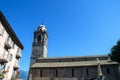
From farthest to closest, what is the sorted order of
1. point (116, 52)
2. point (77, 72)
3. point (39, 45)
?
point (39, 45) < point (77, 72) < point (116, 52)

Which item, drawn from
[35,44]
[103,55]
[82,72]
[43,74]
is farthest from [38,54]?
[103,55]

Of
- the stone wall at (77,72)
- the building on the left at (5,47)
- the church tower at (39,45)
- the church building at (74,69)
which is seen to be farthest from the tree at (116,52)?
the church tower at (39,45)

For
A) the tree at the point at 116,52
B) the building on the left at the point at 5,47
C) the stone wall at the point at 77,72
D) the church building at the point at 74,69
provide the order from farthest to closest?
the church building at the point at 74,69 < the stone wall at the point at 77,72 < the tree at the point at 116,52 < the building on the left at the point at 5,47

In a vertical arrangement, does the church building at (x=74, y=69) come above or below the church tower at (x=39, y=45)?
below

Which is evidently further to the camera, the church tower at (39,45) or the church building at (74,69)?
the church tower at (39,45)

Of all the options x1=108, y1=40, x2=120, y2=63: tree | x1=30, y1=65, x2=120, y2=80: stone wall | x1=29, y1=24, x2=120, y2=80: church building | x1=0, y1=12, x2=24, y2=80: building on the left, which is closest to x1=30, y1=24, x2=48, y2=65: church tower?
x1=29, y1=24, x2=120, y2=80: church building

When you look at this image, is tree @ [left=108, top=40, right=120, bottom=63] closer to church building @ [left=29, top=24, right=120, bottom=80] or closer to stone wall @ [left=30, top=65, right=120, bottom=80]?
church building @ [left=29, top=24, right=120, bottom=80]

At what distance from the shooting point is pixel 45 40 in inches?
1939

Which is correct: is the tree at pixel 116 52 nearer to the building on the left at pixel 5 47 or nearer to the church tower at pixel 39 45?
the building on the left at pixel 5 47

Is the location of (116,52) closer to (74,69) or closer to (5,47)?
(74,69)

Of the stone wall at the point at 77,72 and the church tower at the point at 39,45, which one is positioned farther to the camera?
the church tower at the point at 39,45

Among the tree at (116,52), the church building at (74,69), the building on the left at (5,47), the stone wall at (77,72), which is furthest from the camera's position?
the church building at (74,69)

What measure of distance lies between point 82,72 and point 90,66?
296 centimetres

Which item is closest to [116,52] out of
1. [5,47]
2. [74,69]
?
[74,69]
